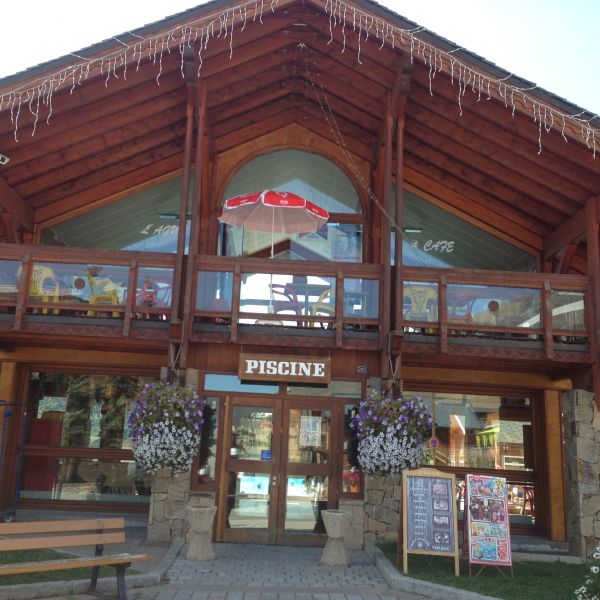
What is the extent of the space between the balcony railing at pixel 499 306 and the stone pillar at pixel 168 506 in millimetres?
4147

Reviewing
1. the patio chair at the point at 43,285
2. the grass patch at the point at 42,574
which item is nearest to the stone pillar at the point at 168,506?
the grass patch at the point at 42,574

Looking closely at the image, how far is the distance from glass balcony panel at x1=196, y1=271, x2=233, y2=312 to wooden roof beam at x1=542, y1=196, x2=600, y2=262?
5804mm

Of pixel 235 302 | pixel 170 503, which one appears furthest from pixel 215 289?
pixel 170 503

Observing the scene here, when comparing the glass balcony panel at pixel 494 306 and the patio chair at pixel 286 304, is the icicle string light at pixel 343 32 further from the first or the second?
the patio chair at pixel 286 304

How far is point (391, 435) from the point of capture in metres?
9.43

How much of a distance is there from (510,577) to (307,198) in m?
7.51

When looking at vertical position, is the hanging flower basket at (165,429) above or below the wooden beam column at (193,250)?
below

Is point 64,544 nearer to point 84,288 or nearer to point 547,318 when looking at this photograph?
point 84,288

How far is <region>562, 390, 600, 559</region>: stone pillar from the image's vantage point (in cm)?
1030

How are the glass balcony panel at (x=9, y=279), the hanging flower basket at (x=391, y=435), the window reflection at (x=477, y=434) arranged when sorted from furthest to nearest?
the window reflection at (x=477, y=434) → the glass balcony panel at (x=9, y=279) → the hanging flower basket at (x=391, y=435)

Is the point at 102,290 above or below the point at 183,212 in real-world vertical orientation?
below

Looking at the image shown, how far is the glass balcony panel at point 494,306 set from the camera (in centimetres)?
1056

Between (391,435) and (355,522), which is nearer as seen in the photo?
(391,435)

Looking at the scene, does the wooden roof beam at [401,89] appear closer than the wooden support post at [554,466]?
Yes
